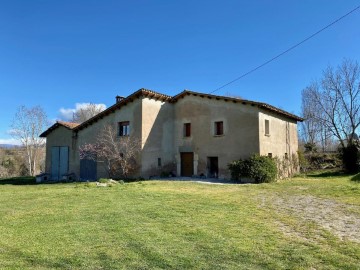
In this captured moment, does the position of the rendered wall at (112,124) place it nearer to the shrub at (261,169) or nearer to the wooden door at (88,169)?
the wooden door at (88,169)

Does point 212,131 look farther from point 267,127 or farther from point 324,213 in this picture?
point 324,213

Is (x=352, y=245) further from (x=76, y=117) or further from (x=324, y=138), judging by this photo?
(x=76, y=117)

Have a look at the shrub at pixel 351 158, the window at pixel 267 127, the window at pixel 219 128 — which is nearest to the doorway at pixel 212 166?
the window at pixel 219 128

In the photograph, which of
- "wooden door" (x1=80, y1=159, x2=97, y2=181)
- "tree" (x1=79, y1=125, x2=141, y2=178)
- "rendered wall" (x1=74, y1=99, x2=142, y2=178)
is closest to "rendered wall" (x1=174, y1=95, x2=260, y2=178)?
"rendered wall" (x1=74, y1=99, x2=142, y2=178)

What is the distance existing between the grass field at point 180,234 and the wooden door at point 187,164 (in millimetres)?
11944

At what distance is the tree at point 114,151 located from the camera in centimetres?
2127

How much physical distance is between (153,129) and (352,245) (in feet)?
57.8

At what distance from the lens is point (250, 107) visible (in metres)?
19.9

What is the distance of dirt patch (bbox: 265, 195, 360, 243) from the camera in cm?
657

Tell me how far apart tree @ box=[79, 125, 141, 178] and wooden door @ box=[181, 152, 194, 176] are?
3786 millimetres

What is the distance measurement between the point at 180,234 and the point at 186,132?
16.9 meters

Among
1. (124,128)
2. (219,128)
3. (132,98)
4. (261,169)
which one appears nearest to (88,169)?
(124,128)

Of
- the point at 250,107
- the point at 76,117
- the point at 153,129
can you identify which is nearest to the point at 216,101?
the point at 250,107

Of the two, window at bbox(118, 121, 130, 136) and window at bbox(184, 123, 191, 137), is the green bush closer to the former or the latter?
window at bbox(184, 123, 191, 137)
